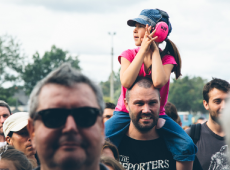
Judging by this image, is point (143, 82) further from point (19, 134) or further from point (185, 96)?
point (185, 96)

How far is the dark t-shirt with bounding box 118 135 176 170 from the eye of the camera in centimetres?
342

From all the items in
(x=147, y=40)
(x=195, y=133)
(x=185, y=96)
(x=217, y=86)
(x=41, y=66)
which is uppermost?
(x=147, y=40)

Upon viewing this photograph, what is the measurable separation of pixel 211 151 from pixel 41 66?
56.5 meters

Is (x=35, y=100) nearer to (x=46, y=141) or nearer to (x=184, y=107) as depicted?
(x=46, y=141)

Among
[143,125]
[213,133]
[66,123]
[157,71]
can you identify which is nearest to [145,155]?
[143,125]

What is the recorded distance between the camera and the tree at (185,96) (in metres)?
79.9

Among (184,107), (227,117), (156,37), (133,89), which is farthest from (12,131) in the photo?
(184,107)

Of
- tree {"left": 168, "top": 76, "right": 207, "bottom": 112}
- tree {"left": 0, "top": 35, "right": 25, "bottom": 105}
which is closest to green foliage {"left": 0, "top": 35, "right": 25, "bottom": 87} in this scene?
tree {"left": 0, "top": 35, "right": 25, "bottom": 105}

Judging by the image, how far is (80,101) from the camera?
184 cm

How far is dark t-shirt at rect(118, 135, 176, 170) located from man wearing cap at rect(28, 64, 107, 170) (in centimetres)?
162

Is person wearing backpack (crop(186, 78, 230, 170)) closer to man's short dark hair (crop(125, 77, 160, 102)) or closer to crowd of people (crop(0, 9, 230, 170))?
crowd of people (crop(0, 9, 230, 170))

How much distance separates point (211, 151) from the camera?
4293 mm

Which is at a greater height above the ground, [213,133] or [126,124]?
[126,124]

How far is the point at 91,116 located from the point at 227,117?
0.97 meters
